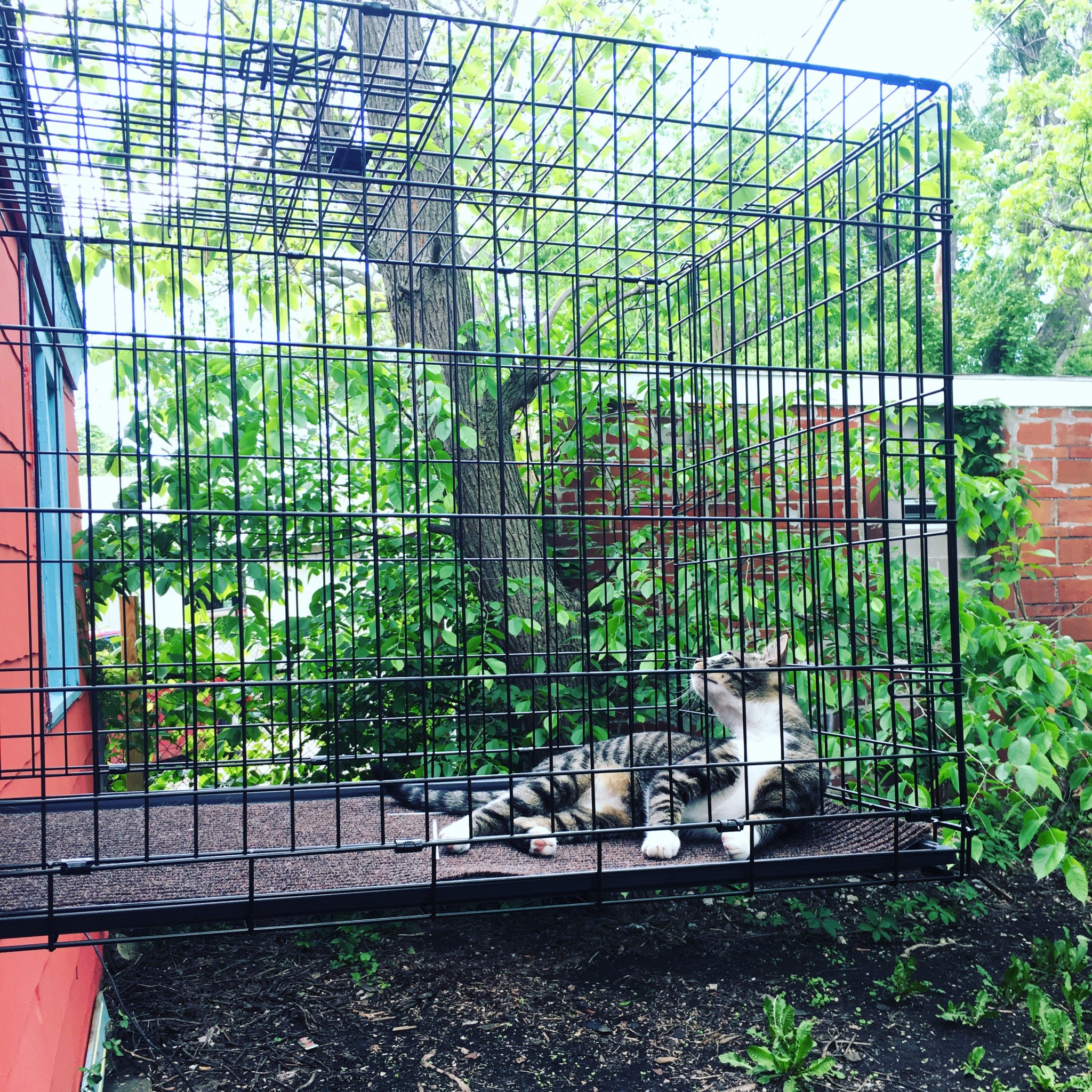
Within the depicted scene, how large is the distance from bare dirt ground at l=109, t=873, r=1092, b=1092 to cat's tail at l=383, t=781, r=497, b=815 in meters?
0.71

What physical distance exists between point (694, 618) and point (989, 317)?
621 inches

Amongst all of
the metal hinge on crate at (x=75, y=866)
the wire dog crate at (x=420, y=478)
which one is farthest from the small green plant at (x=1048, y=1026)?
the metal hinge on crate at (x=75, y=866)

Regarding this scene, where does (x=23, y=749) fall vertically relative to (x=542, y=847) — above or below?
above

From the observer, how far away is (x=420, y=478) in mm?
3531

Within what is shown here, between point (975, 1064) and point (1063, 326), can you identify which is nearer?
point (975, 1064)

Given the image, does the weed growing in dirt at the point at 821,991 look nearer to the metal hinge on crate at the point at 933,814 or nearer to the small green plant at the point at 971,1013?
the small green plant at the point at 971,1013

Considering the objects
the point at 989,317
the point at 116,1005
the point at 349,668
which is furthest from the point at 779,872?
the point at 989,317

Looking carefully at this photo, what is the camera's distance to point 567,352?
4.08m

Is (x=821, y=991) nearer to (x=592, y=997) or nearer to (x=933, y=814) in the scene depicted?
(x=592, y=997)

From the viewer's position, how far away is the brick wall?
4703 millimetres

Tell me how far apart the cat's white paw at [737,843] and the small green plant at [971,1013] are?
1.44m

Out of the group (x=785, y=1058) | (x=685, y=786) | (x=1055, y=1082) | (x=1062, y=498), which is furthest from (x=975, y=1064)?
(x=1062, y=498)

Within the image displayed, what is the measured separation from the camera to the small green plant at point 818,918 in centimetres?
357

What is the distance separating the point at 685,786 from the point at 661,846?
1.50ft
